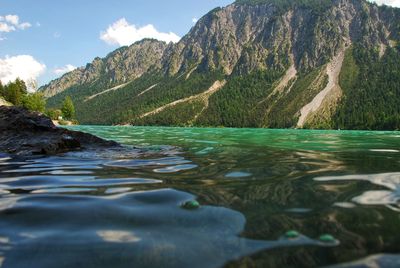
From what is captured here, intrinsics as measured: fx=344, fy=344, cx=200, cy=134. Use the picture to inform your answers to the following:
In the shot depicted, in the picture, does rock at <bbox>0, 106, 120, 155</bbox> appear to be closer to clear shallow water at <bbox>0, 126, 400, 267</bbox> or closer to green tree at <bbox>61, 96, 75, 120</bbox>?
clear shallow water at <bbox>0, 126, 400, 267</bbox>

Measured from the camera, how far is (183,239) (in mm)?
3988

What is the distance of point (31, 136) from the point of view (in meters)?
16.1

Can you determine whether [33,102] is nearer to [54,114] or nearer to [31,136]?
[54,114]

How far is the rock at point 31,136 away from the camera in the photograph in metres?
14.6

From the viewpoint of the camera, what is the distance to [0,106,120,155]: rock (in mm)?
14617

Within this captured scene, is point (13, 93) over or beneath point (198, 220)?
over

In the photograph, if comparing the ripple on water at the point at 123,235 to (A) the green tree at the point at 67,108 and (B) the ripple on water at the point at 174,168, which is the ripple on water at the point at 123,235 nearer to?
(B) the ripple on water at the point at 174,168

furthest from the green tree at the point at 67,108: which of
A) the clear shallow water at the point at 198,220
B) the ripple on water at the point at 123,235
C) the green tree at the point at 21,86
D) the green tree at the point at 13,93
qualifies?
the ripple on water at the point at 123,235

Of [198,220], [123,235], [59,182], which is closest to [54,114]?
[59,182]

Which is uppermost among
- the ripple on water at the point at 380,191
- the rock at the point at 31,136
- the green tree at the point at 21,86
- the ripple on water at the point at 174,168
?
the green tree at the point at 21,86

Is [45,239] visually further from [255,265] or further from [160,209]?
[255,265]

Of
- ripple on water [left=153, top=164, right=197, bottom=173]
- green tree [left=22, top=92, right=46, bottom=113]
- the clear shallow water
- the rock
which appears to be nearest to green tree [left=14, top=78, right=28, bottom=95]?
green tree [left=22, top=92, right=46, bottom=113]

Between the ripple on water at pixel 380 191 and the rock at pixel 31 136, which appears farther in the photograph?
the rock at pixel 31 136

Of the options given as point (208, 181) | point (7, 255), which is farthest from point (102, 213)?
point (208, 181)
